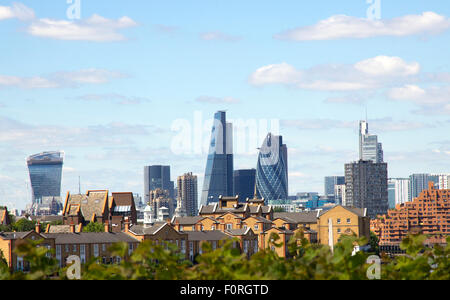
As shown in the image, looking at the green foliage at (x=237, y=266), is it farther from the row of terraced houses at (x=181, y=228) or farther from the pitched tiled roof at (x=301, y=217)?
the pitched tiled roof at (x=301, y=217)

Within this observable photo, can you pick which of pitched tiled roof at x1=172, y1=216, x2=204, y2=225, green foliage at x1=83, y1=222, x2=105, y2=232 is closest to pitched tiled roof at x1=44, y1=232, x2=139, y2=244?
green foliage at x1=83, y1=222, x2=105, y2=232

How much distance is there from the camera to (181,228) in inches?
6471

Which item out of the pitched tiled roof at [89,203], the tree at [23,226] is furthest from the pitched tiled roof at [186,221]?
the tree at [23,226]

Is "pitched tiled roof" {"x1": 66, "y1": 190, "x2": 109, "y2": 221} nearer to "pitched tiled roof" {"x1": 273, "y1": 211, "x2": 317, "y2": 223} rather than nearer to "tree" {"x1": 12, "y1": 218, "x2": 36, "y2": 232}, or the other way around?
"tree" {"x1": 12, "y1": 218, "x2": 36, "y2": 232}

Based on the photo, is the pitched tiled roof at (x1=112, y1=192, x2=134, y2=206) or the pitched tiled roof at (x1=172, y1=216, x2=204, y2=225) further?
the pitched tiled roof at (x1=112, y1=192, x2=134, y2=206)

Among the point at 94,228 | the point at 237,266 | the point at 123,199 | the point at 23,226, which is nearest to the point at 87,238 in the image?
the point at 94,228

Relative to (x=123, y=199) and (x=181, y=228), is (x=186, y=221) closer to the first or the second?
(x=181, y=228)

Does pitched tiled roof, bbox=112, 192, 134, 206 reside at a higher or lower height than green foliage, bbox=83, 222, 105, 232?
higher

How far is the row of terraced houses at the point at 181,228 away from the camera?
4614 inches

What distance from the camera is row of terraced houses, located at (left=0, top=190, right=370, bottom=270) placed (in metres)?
117
